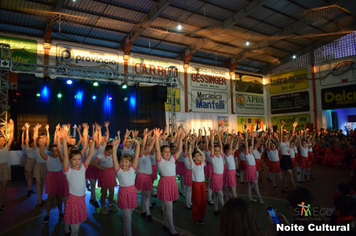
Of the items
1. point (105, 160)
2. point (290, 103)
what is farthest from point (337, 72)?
A: point (105, 160)

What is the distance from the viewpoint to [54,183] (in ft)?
14.2

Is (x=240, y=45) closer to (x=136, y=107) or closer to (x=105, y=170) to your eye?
(x=136, y=107)

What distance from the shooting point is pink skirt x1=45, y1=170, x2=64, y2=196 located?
4.26 metres

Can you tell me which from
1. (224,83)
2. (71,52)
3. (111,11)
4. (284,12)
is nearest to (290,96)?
(224,83)

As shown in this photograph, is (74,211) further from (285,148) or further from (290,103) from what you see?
(290,103)

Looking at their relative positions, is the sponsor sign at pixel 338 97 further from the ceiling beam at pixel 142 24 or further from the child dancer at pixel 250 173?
the child dancer at pixel 250 173

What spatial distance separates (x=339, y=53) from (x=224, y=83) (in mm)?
7709

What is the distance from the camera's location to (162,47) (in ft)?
46.4

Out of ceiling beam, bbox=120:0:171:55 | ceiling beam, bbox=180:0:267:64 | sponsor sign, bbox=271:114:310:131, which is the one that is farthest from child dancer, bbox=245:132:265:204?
sponsor sign, bbox=271:114:310:131

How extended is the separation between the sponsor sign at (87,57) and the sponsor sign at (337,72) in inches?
548

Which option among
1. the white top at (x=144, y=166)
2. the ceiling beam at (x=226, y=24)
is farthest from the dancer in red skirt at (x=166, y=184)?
the ceiling beam at (x=226, y=24)

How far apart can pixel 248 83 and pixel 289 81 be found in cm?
309

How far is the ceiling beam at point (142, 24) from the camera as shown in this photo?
10.2 m

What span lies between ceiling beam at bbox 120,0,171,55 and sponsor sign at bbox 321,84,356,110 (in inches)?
502
